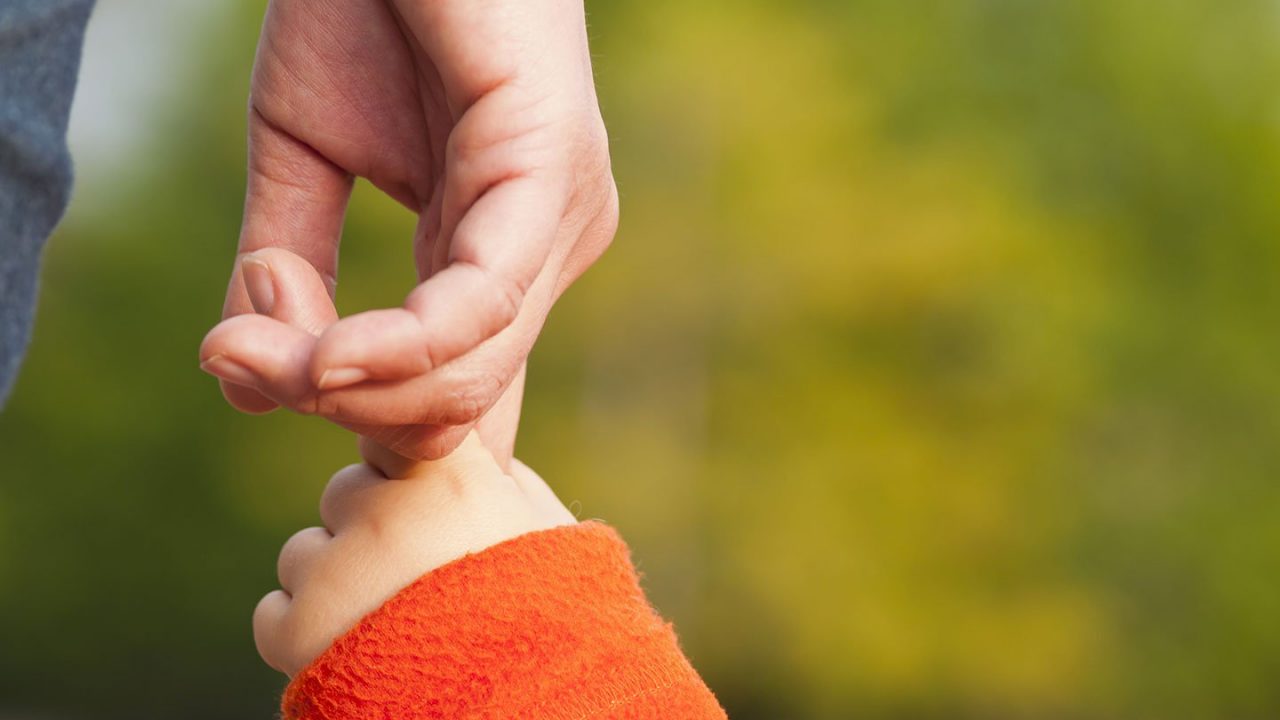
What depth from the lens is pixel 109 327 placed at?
17.0 m

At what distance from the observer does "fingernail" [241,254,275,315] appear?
2.87ft

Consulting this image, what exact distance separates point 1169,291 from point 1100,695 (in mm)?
4695

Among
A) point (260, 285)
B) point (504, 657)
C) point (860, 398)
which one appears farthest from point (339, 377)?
point (860, 398)

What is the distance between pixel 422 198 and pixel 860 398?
13.7 m

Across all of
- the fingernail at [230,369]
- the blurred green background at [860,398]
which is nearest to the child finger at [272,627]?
the fingernail at [230,369]

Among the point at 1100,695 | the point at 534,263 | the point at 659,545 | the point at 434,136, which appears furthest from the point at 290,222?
the point at 1100,695

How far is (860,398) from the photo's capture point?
1457 centimetres

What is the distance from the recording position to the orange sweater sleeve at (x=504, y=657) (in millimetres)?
920

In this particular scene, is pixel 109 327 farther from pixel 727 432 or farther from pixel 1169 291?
pixel 1169 291

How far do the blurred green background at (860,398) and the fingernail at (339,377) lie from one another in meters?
13.1

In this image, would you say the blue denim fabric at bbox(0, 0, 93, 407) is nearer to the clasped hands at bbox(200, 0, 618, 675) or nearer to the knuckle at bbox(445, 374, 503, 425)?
the clasped hands at bbox(200, 0, 618, 675)

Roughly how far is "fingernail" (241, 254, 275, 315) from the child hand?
20 cm

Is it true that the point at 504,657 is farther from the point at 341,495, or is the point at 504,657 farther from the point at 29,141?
the point at 29,141

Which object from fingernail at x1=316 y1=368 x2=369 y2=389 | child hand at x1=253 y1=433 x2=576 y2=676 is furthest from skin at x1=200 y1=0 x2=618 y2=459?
child hand at x1=253 y1=433 x2=576 y2=676
